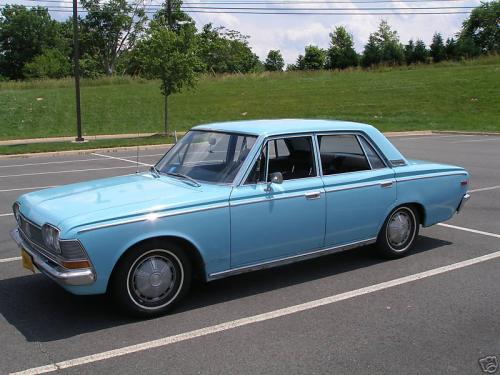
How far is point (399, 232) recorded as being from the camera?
599cm

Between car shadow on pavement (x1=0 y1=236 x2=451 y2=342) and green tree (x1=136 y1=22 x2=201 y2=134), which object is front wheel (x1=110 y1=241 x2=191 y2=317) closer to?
car shadow on pavement (x1=0 y1=236 x2=451 y2=342)

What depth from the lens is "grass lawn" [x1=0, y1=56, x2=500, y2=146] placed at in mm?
28031

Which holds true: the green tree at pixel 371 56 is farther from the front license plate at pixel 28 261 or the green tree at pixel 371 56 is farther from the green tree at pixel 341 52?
the front license plate at pixel 28 261

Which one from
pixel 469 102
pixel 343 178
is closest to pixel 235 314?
pixel 343 178

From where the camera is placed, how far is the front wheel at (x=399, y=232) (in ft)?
19.2

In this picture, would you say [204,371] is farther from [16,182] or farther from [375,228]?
[16,182]

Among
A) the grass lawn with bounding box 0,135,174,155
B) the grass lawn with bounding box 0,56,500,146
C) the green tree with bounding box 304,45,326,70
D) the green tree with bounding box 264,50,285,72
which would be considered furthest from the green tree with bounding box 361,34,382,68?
the grass lawn with bounding box 0,135,174,155

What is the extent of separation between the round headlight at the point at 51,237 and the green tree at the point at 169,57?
19211 mm

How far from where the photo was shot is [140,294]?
14.4ft

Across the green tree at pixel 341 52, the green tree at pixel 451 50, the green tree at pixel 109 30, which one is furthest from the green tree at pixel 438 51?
the green tree at pixel 109 30

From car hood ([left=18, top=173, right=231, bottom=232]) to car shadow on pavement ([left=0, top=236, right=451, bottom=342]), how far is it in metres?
0.79

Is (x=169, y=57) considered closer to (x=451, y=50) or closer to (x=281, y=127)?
(x=281, y=127)

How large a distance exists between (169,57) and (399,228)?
18535 millimetres

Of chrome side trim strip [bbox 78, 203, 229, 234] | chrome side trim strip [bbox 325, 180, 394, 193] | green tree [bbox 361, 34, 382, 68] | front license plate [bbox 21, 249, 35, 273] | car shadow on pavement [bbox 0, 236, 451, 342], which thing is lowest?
car shadow on pavement [bbox 0, 236, 451, 342]
